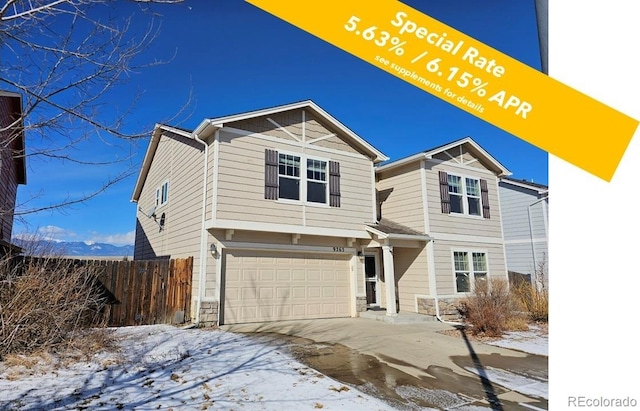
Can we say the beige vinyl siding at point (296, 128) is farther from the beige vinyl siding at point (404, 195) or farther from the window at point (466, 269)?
the window at point (466, 269)

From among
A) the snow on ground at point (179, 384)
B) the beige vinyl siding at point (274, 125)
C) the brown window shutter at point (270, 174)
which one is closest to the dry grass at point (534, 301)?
the brown window shutter at point (270, 174)

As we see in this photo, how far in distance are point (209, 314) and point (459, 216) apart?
922 cm

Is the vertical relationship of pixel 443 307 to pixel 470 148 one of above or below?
→ below

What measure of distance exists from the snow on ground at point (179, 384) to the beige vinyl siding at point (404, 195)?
7911 mm

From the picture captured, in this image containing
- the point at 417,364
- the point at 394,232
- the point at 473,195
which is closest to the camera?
the point at 417,364

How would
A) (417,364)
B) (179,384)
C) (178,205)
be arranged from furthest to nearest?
(178,205) → (417,364) → (179,384)

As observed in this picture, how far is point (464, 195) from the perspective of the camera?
46.8 feet

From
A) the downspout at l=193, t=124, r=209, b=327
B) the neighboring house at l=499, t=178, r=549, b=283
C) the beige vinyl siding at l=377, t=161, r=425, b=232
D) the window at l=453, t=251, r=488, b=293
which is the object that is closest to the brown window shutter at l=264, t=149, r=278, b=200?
the downspout at l=193, t=124, r=209, b=327

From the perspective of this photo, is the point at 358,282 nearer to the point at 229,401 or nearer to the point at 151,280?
the point at 151,280

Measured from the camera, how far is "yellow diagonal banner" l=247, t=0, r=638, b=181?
156 centimetres

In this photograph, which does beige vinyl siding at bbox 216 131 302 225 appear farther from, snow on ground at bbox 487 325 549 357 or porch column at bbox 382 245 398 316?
snow on ground at bbox 487 325 549 357

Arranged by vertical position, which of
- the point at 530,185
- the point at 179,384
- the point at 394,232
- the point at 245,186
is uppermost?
the point at 530,185

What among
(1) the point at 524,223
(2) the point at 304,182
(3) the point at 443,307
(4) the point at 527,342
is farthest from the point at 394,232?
(1) the point at 524,223

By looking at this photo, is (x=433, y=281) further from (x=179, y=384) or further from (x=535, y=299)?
(x=179, y=384)
